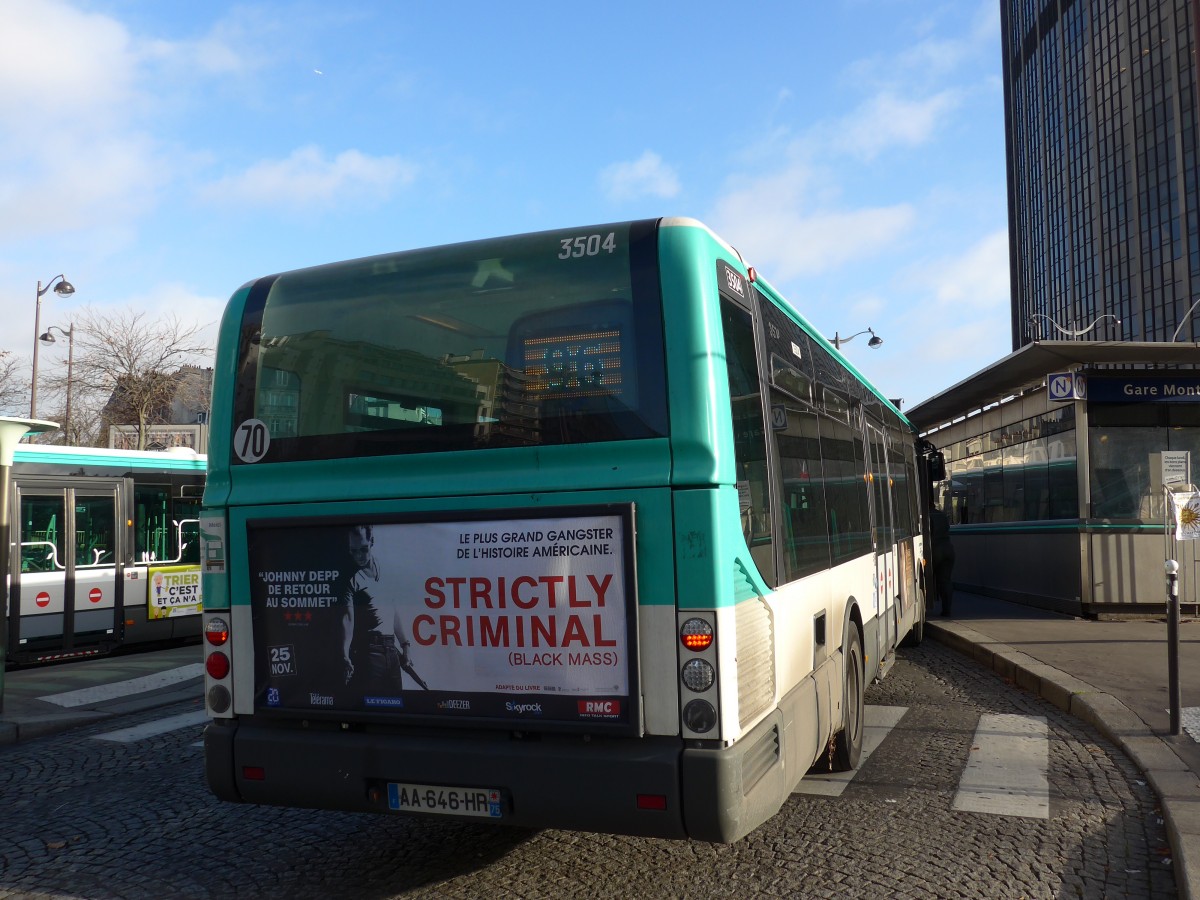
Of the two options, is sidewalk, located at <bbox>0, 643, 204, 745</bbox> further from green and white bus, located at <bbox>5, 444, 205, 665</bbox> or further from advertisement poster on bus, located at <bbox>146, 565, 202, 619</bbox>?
advertisement poster on bus, located at <bbox>146, 565, 202, 619</bbox>

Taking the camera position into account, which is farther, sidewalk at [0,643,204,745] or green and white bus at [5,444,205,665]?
green and white bus at [5,444,205,665]

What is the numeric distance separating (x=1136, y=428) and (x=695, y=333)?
12253 millimetres

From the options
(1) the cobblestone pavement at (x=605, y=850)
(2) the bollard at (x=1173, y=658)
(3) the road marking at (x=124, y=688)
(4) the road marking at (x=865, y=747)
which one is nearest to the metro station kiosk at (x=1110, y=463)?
(2) the bollard at (x=1173, y=658)

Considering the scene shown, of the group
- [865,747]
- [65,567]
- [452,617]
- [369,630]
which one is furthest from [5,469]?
[865,747]

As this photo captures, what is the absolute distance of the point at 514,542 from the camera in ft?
13.2

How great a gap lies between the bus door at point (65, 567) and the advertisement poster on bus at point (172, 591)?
21.8 inches

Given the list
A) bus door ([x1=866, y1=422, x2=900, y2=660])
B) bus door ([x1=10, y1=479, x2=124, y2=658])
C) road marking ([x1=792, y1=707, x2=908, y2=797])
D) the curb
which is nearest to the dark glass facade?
the curb

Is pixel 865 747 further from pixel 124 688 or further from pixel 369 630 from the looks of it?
pixel 124 688

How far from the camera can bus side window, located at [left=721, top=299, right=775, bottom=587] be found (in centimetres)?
414

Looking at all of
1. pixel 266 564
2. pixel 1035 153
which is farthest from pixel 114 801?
pixel 1035 153

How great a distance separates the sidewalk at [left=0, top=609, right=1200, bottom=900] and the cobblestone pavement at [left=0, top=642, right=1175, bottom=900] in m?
0.21

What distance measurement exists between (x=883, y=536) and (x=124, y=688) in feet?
25.6

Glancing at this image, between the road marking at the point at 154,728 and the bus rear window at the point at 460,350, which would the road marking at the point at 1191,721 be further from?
the road marking at the point at 154,728

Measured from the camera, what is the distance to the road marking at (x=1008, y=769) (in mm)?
5621
